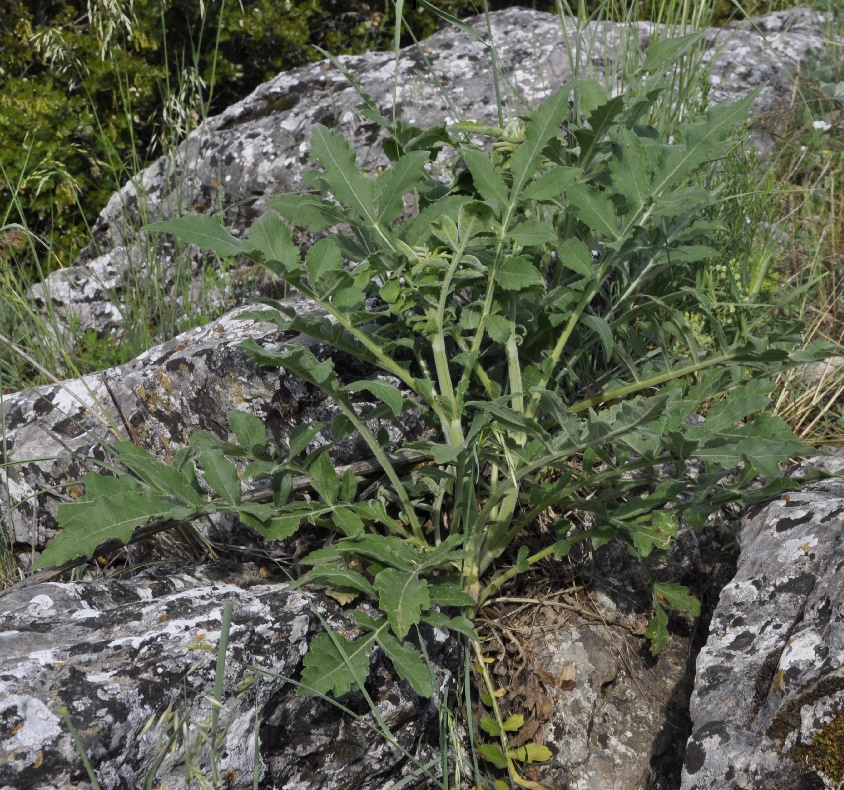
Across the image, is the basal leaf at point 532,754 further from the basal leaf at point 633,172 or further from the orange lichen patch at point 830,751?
the basal leaf at point 633,172

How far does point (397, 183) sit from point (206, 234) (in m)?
0.44

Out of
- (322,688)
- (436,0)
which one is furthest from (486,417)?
(436,0)

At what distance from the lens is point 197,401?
2.45m

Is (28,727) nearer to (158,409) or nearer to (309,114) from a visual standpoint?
(158,409)

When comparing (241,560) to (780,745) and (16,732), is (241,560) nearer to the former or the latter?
(16,732)

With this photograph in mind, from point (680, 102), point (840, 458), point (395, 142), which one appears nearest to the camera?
point (395, 142)

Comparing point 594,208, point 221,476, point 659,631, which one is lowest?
point 659,631

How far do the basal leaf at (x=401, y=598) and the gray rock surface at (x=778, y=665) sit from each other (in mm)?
587

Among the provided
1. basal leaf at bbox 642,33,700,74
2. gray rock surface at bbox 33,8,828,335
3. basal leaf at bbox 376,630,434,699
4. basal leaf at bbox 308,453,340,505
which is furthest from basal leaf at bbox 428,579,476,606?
gray rock surface at bbox 33,8,828,335

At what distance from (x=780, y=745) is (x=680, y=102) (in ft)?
6.91

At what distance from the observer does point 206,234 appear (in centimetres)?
182

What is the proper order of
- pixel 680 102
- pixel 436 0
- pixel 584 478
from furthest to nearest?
pixel 436 0 < pixel 680 102 < pixel 584 478

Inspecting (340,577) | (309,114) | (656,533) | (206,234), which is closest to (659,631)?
(656,533)

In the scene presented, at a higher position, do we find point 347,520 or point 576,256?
point 576,256
